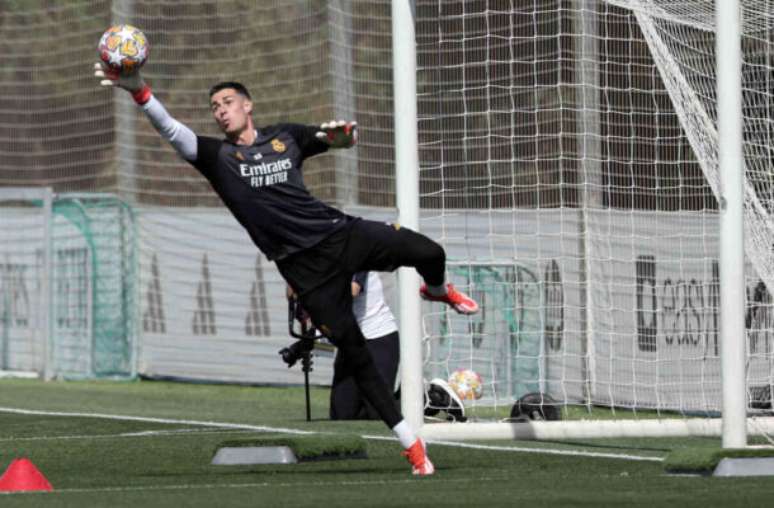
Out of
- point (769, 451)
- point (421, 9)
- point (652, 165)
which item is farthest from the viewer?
point (421, 9)

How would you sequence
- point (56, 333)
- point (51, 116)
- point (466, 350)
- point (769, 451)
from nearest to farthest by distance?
1. point (769, 451)
2. point (466, 350)
3. point (56, 333)
4. point (51, 116)

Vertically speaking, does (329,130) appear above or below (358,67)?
below

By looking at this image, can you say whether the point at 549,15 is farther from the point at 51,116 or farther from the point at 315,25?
the point at 51,116

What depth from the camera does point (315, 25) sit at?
2117 centimetres

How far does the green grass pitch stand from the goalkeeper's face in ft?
5.58

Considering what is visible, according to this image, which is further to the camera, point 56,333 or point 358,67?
point 56,333

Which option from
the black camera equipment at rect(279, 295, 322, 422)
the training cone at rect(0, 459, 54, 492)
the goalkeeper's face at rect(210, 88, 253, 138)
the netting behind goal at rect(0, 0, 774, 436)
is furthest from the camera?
the black camera equipment at rect(279, 295, 322, 422)

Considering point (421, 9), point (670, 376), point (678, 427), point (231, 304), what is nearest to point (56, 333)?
point (231, 304)

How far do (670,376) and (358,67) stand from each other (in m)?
6.76

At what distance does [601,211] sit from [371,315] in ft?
6.17

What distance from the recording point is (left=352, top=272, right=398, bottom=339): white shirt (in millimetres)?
14008

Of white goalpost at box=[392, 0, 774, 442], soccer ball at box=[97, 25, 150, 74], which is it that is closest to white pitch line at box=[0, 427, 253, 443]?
white goalpost at box=[392, 0, 774, 442]

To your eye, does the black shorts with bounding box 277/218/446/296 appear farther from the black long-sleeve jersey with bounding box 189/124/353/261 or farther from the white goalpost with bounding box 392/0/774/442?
the white goalpost with bounding box 392/0/774/442

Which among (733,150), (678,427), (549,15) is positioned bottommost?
(678,427)
